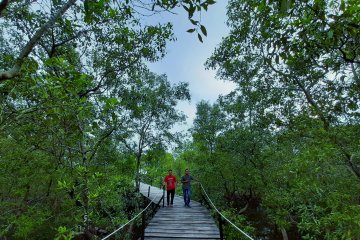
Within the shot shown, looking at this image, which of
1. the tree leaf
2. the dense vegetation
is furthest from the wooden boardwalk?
the tree leaf

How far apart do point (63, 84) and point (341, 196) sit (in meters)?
7.99

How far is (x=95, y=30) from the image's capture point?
8609mm

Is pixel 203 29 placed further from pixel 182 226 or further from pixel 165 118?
pixel 165 118

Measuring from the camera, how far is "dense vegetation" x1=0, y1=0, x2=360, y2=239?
3301 mm

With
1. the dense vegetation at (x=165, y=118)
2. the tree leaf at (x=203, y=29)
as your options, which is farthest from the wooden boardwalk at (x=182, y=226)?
the tree leaf at (x=203, y=29)

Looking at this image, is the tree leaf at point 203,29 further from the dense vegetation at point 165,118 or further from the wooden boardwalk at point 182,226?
the wooden boardwalk at point 182,226

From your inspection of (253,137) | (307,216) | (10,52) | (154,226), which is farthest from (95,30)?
(253,137)

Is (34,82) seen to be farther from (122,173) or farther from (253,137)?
(253,137)

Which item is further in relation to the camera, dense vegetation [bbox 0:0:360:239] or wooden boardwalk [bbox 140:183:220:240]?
wooden boardwalk [bbox 140:183:220:240]

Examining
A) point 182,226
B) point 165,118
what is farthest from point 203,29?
point 165,118

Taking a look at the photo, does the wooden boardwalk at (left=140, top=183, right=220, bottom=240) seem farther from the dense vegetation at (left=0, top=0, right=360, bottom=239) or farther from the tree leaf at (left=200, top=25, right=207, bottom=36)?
the tree leaf at (left=200, top=25, right=207, bottom=36)

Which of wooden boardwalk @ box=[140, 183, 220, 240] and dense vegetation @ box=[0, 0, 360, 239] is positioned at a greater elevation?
dense vegetation @ box=[0, 0, 360, 239]

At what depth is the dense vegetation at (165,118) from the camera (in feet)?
10.8

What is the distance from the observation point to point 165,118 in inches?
662
